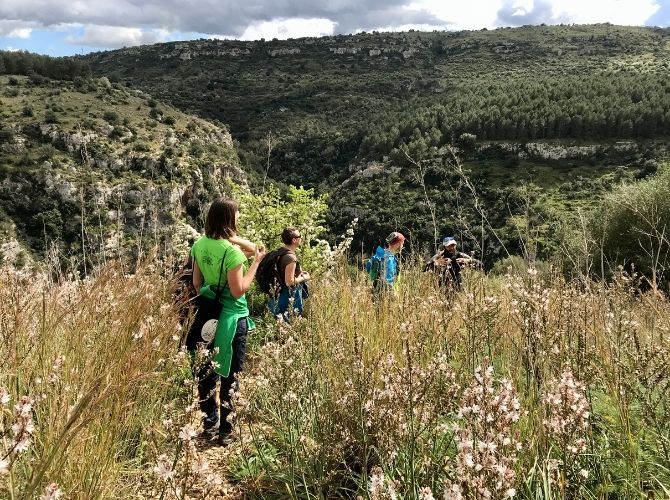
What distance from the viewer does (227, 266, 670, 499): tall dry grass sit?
1419mm

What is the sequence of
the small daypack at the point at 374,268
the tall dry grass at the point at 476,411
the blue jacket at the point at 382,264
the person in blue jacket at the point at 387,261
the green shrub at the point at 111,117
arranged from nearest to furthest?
the tall dry grass at the point at 476,411 → the person in blue jacket at the point at 387,261 → the blue jacket at the point at 382,264 → the small daypack at the point at 374,268 → the green shrub at the point at 111,117

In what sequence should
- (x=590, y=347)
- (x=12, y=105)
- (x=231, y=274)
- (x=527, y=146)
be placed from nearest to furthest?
1. (x=590, y=347)
2. (x=231, y=274)
3. (x=12, y=105)
4. (x=527, y=146)

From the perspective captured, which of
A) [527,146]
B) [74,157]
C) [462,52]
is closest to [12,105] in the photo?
[74,157]

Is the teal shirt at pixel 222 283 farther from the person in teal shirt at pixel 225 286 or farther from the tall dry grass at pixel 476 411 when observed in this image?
the tall dry grass at pixel 476 411

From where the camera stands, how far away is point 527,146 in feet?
228

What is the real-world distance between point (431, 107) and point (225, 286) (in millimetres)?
94031

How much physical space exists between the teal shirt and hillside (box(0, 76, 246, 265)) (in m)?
34.3

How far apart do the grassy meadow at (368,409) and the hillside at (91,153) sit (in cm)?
3530

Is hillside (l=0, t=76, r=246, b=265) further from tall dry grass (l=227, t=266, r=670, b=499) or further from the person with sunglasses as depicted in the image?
tall dry grass (l=227, t=266, r=670, b=499)

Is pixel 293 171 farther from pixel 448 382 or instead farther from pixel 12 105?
pixel 448 382

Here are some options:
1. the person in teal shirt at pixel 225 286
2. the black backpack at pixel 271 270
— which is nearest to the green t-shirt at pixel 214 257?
the person in teal shirt at pixel 225 286

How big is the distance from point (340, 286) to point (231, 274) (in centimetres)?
140

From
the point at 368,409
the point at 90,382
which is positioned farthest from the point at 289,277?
the point at 368,409

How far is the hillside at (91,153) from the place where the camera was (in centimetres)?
4544
